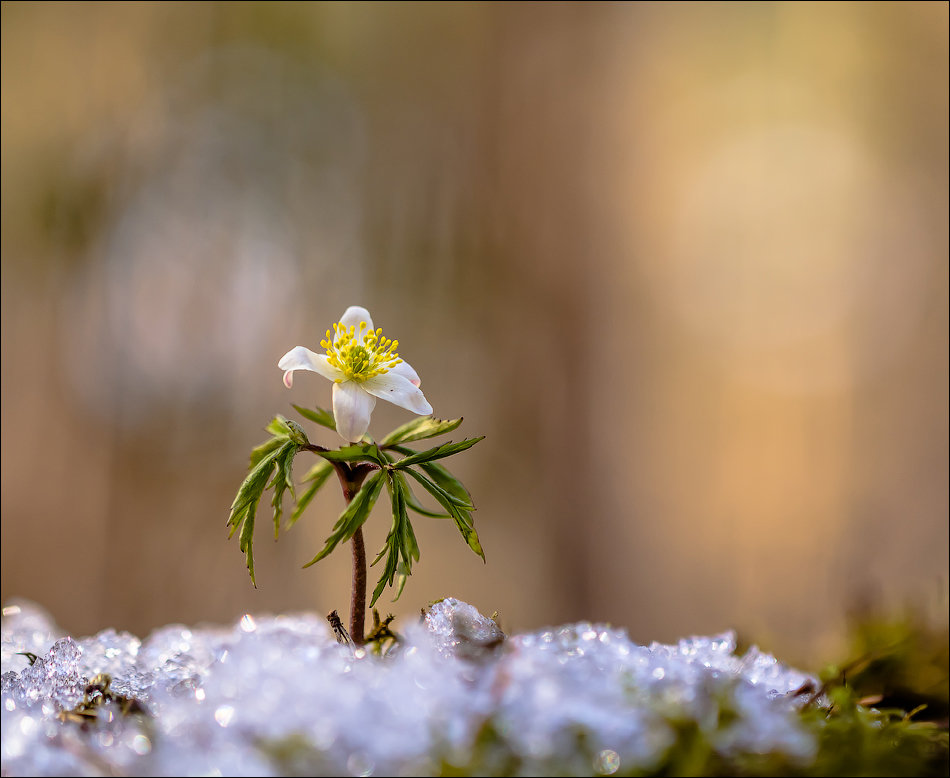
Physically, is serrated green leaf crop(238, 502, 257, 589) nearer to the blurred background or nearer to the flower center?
the flower center

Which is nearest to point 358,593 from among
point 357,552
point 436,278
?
point 357,552

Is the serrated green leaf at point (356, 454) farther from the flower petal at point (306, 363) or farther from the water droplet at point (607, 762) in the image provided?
the water droplet at point (607, 762)

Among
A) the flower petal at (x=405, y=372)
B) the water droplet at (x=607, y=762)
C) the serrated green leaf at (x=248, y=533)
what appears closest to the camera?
the water droplet at (x=607, y=762)

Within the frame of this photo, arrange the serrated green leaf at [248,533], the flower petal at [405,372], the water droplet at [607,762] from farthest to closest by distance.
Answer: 1. the flower petal at [405,372]
2. the serrated green leaf at [248,533]
3. the water droplet at [607,762]

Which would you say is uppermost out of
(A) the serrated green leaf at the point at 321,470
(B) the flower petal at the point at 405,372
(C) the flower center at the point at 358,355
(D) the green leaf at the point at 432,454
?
(C) the flower center at the point at 358,355

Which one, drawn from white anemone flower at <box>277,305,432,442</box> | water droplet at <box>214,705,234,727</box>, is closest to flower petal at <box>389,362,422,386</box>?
white anemone flower at <box>277,305,432,442</box>

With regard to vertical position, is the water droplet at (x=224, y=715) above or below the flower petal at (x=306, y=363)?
below

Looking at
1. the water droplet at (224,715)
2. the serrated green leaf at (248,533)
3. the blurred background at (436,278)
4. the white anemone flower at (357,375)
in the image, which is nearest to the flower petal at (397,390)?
the white anemone flower at (357,375)
